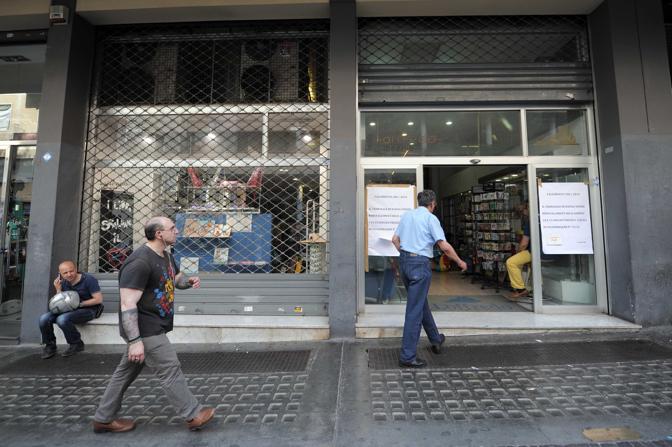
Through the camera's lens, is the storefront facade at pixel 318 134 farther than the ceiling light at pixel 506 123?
No

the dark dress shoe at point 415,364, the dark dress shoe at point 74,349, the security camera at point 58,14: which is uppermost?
the security camera at point 58,14

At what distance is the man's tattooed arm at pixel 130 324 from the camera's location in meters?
2.46

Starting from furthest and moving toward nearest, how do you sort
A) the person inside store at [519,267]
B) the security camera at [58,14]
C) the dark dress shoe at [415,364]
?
the person inside store at [519,267]
the security camera at [58,14]
the dark dress shoe at [415,364]

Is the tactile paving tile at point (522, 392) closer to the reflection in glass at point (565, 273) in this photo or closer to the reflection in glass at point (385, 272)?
the reflection in glass at point (565, 273)

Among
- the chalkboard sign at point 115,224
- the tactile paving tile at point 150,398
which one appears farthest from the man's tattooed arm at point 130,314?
→ the chalkboard sign at point 115,224

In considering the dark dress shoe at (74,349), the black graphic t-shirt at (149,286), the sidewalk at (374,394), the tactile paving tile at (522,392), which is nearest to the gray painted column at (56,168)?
the dark dress shoe at (74,349)

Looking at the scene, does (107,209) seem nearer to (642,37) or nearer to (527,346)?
(527,346)

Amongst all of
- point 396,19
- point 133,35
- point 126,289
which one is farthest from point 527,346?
point 133,35

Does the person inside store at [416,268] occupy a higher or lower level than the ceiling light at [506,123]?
lower

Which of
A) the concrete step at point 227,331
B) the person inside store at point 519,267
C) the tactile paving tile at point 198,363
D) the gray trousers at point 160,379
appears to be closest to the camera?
the gray trousers at point 160,379

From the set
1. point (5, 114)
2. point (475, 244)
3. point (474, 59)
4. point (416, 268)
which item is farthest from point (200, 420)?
point (475, 244)

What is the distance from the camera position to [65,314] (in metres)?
Result: 4.49

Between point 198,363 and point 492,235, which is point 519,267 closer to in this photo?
point 492,235

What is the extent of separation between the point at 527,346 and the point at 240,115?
17.5 feet
